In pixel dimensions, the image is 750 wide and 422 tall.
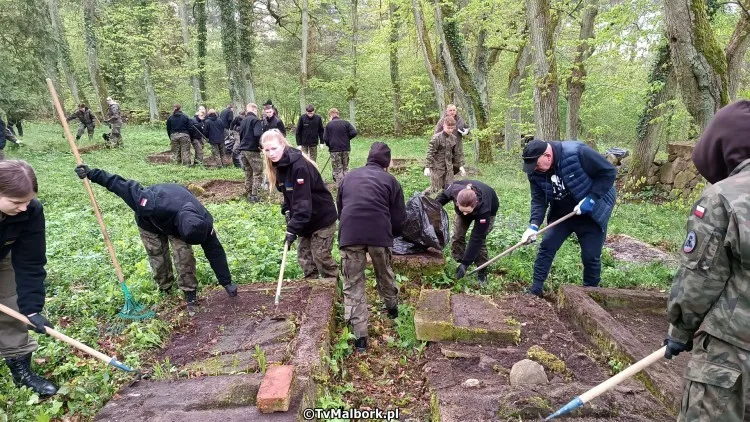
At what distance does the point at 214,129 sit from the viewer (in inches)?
513

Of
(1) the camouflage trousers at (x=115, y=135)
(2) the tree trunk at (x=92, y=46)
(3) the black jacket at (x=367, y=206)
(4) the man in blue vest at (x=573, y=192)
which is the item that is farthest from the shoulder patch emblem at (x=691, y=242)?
(2) the tree trunk at (x=92, y=46)

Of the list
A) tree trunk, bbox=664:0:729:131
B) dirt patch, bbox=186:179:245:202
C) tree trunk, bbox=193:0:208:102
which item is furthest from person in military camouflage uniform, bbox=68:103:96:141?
tree trunk, bbox=664:0:729:131

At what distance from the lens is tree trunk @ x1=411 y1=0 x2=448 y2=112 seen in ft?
41.2

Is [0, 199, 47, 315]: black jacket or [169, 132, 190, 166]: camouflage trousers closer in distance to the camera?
[0, 199, 47, 315]: black jacket

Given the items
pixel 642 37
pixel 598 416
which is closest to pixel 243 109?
pixel 642 37

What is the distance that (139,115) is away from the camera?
24.6 m

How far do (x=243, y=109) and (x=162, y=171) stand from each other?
135 inches

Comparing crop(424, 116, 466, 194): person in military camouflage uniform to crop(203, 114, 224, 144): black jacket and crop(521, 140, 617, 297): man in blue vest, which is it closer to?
crop(521, 140, 617, 297): man in blue vest

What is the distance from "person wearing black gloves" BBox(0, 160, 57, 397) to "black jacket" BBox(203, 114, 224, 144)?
10509 millimetres

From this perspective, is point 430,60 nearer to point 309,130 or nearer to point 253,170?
point 309,130

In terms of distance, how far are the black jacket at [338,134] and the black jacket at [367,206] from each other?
6.27m

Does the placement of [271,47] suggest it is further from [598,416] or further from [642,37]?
[598,416]

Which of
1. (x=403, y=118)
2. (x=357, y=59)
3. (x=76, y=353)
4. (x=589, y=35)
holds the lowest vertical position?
(x=76, y=353)

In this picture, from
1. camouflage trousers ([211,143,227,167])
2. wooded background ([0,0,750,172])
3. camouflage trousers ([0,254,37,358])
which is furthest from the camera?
camouflage trousers ([211,143,227,167])
